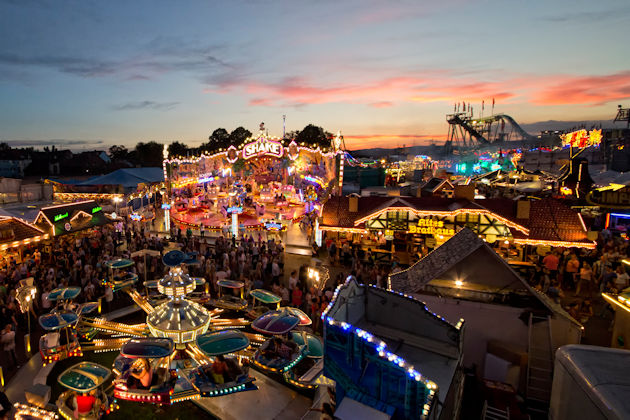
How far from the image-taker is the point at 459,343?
5.82 meters

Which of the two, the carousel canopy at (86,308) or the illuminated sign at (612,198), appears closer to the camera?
the carousel canopy at (86,308)

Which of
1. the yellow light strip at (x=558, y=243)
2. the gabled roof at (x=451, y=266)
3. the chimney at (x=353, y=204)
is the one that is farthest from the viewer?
the chimney at (x=353, y=204)

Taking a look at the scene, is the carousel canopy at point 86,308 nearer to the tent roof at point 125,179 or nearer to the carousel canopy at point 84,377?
the carousel canopy at point 84,377

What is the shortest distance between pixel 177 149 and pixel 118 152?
20407mm

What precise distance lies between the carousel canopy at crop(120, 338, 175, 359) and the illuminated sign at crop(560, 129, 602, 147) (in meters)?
39.4

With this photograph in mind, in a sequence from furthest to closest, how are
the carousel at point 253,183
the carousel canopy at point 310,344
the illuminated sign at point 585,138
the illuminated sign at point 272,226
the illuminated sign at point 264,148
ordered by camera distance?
1. the illuminated sign at point 585,138
2. the illuminated sign at point 264,148
3. the carousel at point 253,183
4. the illuminated sign at point 272,226
5. the carousel canopy at point 310,344

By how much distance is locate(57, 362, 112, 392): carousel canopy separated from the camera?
668 centimetres

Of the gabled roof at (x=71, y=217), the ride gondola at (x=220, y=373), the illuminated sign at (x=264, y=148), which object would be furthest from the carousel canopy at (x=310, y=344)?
the illuminated sign at (x=264, y=148)

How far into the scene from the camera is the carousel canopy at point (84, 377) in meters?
6.68

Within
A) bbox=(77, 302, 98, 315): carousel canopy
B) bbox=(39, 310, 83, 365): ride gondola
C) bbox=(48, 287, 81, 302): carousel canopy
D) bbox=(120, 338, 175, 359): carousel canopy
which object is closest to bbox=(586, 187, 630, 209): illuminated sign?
bbox=(120, 338, 175, 359): carousel canopy

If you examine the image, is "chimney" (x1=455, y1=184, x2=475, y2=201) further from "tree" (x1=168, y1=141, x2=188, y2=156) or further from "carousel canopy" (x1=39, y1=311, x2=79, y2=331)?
Result: "tree" (x1=168, y1=141, x2=188, y2=156)

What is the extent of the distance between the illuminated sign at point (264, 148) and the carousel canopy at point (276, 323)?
17.1 m

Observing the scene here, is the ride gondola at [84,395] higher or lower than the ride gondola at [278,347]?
lower

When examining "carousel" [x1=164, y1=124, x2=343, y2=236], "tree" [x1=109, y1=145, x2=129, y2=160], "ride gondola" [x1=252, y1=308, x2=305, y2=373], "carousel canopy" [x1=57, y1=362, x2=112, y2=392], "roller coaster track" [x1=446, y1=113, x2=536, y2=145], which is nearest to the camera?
"carousel canopy" [x1=57, y1=362, x2=112, y2=392]
